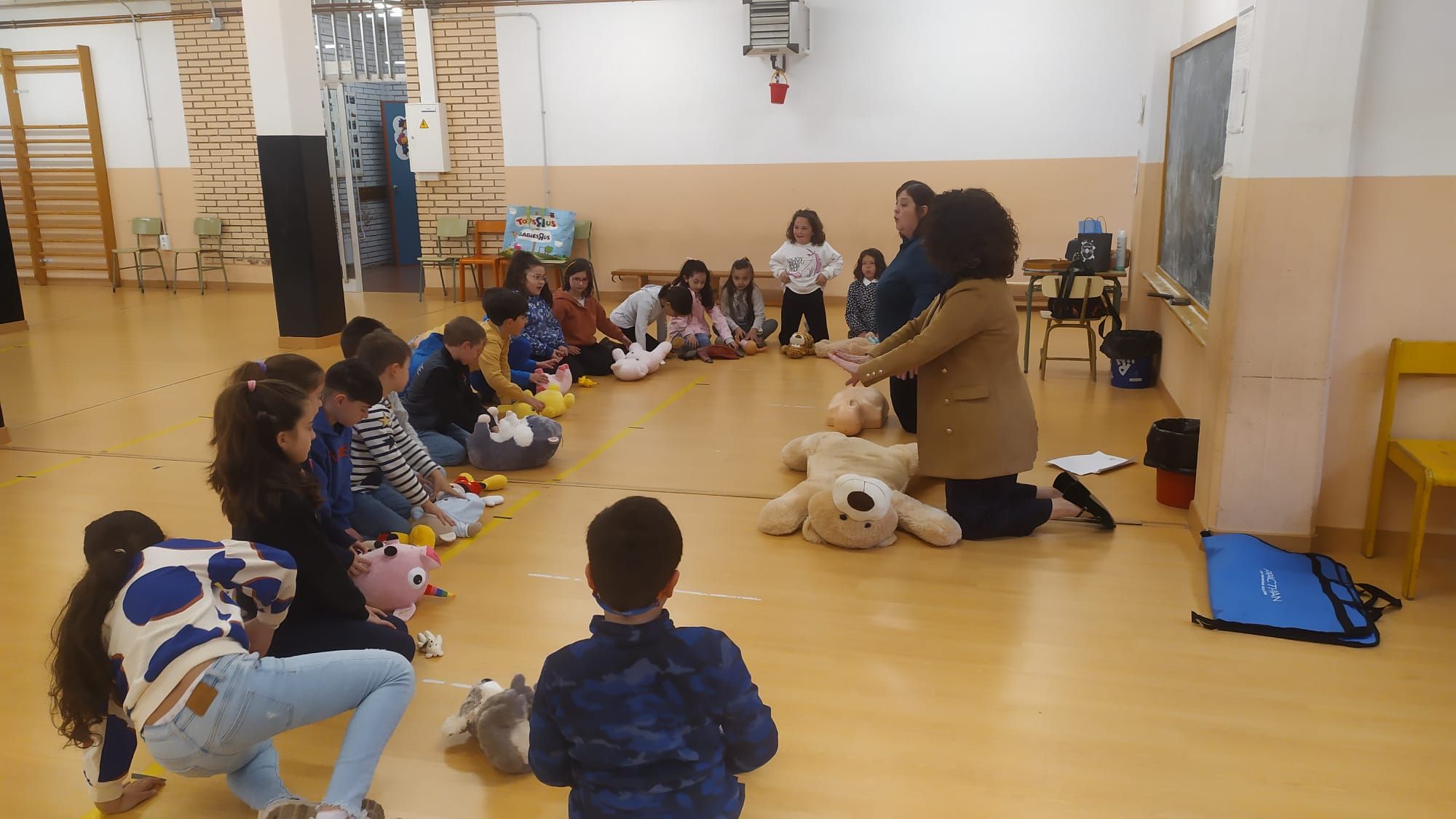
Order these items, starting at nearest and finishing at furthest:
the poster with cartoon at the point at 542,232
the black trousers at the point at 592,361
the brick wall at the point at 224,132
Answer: the black trousers at the point at 592,361, the poster with cartoon at the point at 542,232, the brick wall at the point at 224,132

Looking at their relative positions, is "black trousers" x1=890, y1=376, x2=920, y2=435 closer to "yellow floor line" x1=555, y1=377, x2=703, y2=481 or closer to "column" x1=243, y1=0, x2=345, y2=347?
"yellow floor line" x1=555, y1=377, x2=703, y2=481

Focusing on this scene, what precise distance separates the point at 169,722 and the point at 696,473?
10.3ft

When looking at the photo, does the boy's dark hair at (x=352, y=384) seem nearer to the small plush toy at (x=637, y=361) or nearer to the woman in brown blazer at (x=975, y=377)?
the woman in brown blazer at (x=975, y=377)

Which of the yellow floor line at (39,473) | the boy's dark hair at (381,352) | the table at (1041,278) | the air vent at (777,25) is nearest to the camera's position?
the boy's dark hair at (381,352)

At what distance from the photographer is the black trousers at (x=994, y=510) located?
4137 mm

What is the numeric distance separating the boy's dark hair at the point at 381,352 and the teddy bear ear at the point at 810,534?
1715 millimetres

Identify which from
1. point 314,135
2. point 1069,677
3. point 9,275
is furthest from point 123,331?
point 1069,677

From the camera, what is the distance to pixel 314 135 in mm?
8422

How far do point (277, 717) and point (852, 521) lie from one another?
234 centimetres

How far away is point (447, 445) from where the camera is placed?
5.12 m

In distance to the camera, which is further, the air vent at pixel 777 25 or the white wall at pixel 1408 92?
the air vent at pixel 777 25

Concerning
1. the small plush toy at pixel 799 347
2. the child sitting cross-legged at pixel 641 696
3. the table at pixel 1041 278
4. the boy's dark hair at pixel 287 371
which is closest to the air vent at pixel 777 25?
the small plush toy at pixel 799 347

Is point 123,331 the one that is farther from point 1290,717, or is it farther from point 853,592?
point 1290,717

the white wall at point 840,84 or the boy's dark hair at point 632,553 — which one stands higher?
the white wall at point 840,84
